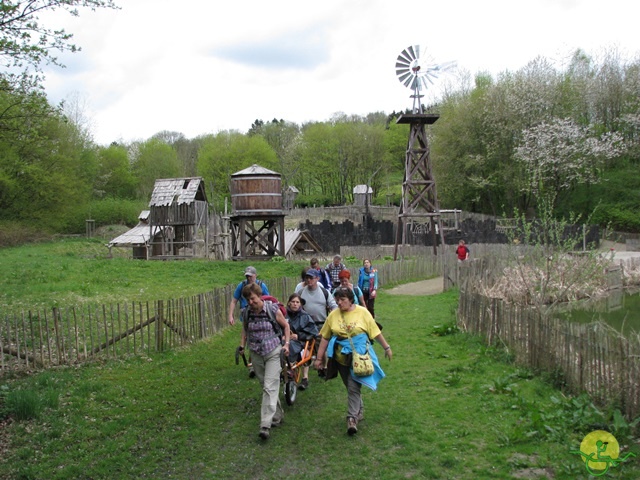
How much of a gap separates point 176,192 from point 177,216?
5.37ft

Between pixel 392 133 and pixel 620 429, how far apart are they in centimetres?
7154

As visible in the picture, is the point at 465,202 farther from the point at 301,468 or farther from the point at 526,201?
the point at 301,468

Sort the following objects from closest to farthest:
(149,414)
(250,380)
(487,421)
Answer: (487,421) < (149,414) < (250,380)

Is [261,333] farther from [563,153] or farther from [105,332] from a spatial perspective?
[563,153]

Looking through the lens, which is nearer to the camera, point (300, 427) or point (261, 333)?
point (261, 333)

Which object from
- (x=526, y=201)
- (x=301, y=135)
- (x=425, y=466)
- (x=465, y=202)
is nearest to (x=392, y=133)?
(x=301, y=135)

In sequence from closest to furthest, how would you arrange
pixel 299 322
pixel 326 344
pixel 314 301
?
pixel 326 344 < pixel 299 322 < pixel 314 301

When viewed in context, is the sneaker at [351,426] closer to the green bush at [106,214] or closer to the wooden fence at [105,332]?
the wooden fence at [105,332]

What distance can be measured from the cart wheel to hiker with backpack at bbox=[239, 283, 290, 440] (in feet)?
2.20

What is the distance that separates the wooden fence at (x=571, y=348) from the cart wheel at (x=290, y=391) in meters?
3.94

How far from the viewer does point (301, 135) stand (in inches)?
3339

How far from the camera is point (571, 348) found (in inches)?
339

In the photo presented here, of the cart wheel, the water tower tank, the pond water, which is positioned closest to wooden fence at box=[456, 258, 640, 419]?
the cart wheel

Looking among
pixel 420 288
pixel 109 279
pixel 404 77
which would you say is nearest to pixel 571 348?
pixel 420 288
